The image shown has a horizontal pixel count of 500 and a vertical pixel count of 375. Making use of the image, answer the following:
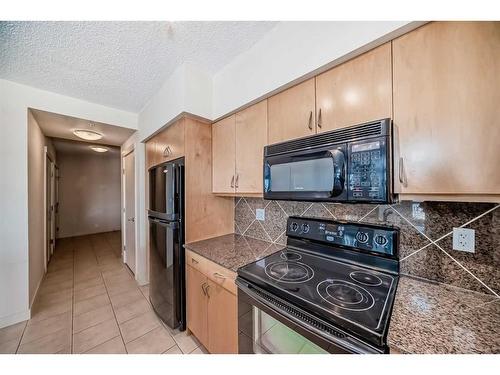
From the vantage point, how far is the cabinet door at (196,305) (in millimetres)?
1399

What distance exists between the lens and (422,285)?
919mm

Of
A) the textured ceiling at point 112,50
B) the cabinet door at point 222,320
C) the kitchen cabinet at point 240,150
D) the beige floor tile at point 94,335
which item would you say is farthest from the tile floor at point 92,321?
the textured ceiling at point 112,50

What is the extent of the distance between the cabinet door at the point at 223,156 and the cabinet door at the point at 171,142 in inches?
12.1

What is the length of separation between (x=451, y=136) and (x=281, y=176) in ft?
2.39

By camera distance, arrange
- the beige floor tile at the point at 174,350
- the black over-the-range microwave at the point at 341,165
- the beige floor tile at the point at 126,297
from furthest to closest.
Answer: the beige floor tile at the point at 126,297 → the beige floor tile at the point at 174,350 → the black over-the-range microwave at the point at 341,165

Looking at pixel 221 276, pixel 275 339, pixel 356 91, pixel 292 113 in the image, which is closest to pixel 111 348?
pixel 221 276

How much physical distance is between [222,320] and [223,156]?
A: 1.27 metres

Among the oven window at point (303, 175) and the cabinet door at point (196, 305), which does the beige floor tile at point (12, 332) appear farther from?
the oven window at point (303, 175)

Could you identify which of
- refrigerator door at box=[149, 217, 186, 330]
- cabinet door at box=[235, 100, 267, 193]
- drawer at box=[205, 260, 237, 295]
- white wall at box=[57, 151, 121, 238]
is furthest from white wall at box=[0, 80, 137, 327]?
white wall at box=[57, 151, 121, 238]

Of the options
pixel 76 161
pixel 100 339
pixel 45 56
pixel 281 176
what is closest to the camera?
pixel 281 176

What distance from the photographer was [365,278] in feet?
3.20

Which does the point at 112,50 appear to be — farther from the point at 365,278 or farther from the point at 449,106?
the point at 365,278
